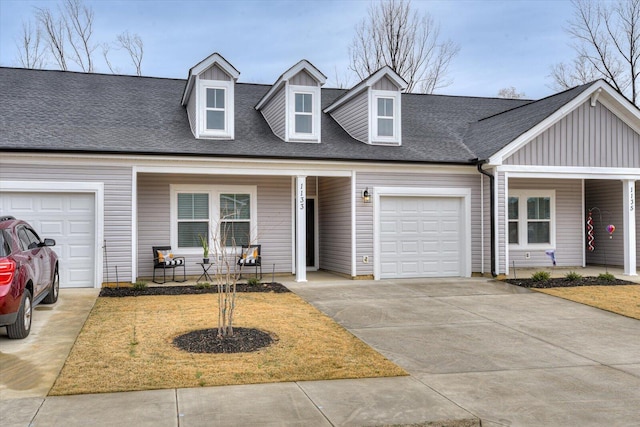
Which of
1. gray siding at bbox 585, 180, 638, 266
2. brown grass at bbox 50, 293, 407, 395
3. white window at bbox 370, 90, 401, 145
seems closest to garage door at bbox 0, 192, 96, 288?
brown grass at bbox 50, 293, 407, 395

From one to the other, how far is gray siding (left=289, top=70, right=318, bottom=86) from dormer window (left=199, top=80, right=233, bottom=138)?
166cm

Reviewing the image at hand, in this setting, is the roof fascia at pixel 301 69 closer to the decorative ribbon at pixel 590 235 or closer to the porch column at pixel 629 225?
the porch column at pixel 629 225

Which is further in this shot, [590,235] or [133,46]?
[133,46]

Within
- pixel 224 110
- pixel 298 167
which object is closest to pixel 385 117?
pixel 298 167

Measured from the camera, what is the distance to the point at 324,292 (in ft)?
39.3

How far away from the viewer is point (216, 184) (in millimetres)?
14492

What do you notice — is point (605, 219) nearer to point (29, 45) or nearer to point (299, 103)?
point (299, 103)

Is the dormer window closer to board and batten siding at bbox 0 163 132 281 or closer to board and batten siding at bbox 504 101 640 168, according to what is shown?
board and batten siding at bbox 0 163 132 281

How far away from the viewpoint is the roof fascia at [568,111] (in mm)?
14023

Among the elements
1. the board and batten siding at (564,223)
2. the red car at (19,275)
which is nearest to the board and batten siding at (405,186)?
the board and batten siding at (564,223)

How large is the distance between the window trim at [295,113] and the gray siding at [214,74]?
1677mm

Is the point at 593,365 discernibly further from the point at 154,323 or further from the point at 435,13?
the point at 435,13

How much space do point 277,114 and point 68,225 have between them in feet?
19.7

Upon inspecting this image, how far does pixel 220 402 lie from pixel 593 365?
4447 mm
